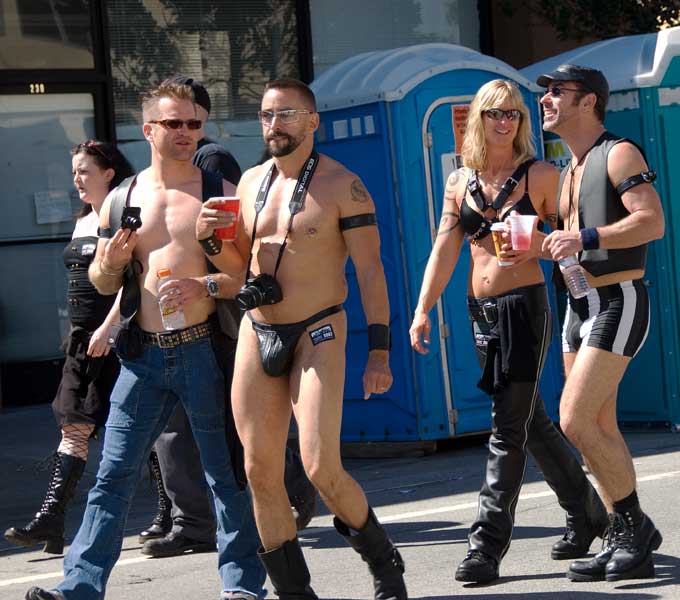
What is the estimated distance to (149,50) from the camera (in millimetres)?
13641

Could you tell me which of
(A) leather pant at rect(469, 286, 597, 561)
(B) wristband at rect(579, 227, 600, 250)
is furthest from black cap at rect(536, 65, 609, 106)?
(A) leather pant at rect(469, 286, 597, 561)

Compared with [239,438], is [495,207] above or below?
above

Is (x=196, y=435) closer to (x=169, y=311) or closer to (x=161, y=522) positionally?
(x=169, y=311)

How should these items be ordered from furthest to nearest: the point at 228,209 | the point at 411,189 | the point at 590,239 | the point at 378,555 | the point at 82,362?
the point at 411,189 → the point at 82,362 → the point at 590,239 → the point at 378,555 → the point at 228,209

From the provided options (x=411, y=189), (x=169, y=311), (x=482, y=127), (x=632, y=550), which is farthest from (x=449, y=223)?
(x=411, y=189)

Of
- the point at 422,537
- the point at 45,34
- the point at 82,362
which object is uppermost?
the point at 45,34

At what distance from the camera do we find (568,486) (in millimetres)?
6570

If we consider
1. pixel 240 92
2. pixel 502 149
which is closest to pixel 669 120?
pixel 502 149

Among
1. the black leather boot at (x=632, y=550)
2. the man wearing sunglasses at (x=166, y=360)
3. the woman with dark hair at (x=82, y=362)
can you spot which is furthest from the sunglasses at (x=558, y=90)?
the woman with dark hair at (x=82, y=362)

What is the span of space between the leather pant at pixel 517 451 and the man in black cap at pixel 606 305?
0.22m

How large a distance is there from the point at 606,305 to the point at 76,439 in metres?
2.84

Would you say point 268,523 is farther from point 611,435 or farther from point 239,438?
point 611,435

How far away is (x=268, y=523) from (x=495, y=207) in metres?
1.75

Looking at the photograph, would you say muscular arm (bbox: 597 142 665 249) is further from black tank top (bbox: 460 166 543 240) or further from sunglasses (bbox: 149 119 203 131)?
sunglasses (bbox: 149 119 203 131)
